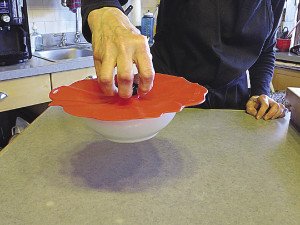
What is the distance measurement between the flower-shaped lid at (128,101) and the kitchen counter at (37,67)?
1.02 m

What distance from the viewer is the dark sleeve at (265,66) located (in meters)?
1.12

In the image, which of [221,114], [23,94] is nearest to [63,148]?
[221,114]

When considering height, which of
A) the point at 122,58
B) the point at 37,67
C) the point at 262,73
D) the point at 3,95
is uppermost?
the point at 122,58

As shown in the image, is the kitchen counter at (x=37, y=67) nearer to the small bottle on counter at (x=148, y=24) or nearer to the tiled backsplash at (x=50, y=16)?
the tiled backsplash at (x=50, y=16)

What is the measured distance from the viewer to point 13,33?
5.69 ft

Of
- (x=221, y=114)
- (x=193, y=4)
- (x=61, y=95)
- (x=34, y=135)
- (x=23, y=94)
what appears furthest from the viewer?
(x=23, y=94)

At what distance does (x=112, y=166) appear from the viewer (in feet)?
2.06

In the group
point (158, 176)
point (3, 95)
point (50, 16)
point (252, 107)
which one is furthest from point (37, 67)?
point (158, 176)

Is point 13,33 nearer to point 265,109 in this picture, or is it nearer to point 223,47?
point 223,47

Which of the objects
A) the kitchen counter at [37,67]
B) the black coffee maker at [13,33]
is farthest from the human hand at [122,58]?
the black coffee maker at [13,33]

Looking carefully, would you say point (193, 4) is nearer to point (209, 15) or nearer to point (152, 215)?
point (209, 15)

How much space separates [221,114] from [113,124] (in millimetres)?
458

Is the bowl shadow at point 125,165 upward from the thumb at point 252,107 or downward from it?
downward

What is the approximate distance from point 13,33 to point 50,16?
517 millimetres
